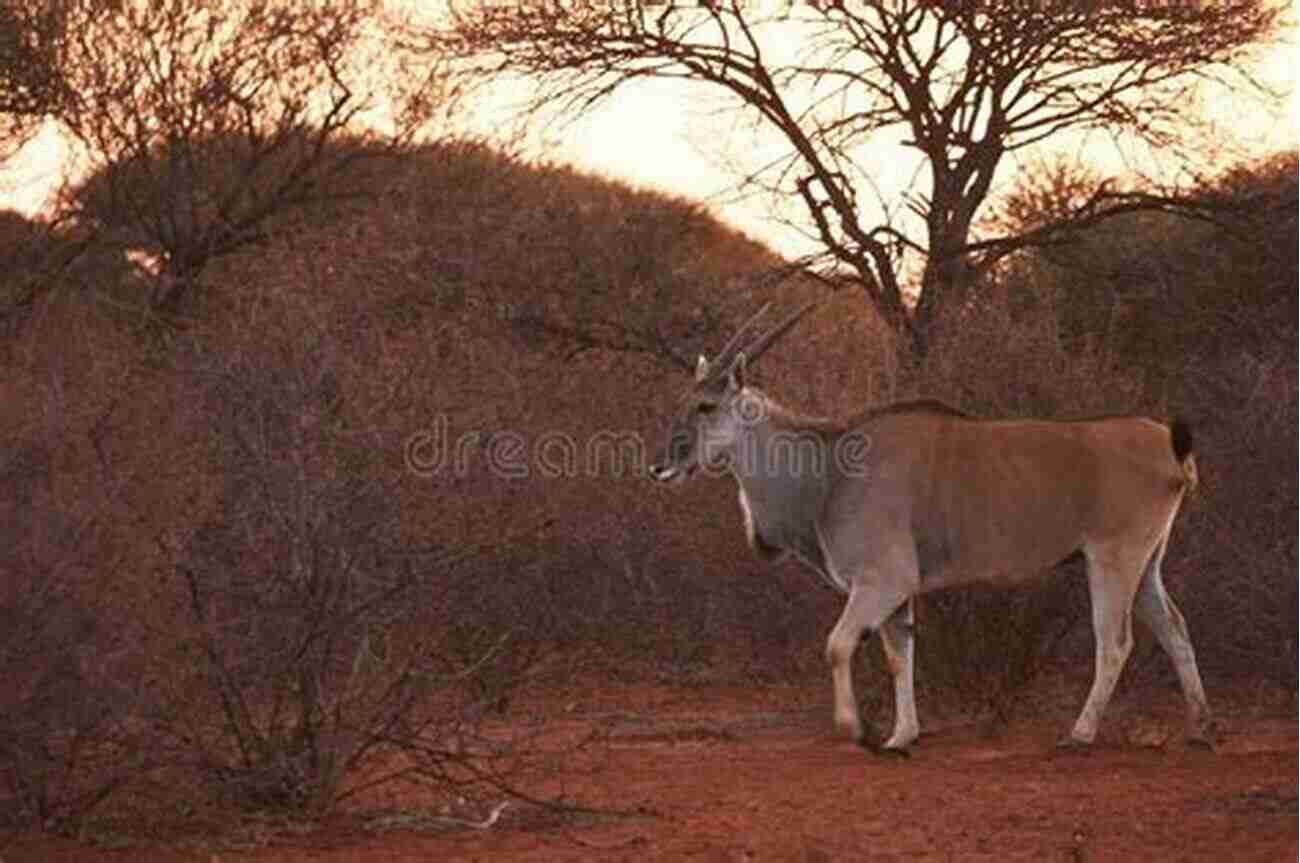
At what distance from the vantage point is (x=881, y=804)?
9562 mm

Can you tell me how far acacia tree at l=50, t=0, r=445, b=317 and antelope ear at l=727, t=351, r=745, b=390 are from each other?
464 inches

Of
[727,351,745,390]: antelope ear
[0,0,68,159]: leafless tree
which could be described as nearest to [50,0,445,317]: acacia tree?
[0,0,68,159]: leafless tree

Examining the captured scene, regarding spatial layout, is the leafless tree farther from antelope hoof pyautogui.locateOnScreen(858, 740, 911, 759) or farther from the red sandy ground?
antelope hoof pyautogui.locateOnScreen(858, 740, 911, 759)

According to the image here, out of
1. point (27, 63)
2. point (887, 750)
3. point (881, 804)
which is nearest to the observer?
point (881, 804)

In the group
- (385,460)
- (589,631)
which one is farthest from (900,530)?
(589,631)

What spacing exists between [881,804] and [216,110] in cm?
1626

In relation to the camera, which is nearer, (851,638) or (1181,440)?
(851,638)

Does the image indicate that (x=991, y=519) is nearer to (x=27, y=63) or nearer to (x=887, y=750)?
(x=887, y=750)

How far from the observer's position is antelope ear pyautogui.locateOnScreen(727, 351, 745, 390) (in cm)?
1220

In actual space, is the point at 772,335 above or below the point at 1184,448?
above

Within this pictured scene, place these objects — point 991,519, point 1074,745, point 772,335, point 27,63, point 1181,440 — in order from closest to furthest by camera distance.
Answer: point 1074,745 → point 1181,440 → point 991,519 → point 772,335 → point 27,63

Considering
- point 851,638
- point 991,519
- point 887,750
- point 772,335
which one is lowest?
point 887,750

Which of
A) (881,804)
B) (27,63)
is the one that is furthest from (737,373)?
(27,63)

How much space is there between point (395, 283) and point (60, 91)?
546 cm
